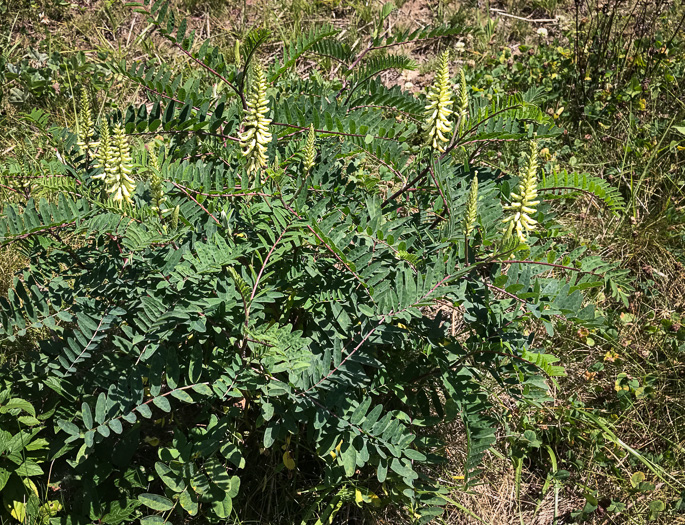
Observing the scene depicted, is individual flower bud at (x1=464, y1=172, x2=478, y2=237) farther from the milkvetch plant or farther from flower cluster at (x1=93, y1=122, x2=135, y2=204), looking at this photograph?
flower cluster at (x1=93, y1=122, x2=135, y2=204)

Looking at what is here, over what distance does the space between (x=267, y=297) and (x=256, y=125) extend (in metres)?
0.58

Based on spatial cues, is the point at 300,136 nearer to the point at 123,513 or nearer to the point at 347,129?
the point at 347,129

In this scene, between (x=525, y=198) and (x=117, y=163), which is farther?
(x=117, y=163)

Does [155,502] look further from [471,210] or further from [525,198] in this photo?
[525,198]

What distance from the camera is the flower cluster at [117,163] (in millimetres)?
1895

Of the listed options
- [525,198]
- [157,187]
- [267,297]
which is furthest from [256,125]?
[525,198]

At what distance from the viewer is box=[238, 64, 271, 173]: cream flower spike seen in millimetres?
1933

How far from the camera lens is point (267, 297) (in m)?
1.79

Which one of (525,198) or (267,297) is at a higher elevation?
(525,198)

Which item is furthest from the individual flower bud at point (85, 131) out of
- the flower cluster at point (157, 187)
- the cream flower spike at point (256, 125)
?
the cream flower spike at point (256, 125)

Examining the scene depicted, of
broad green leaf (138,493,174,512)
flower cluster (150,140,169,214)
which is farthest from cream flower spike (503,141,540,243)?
broad green leaf (138,493,174,512)

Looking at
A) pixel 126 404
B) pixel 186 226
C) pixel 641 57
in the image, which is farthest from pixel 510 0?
pixel 126 404

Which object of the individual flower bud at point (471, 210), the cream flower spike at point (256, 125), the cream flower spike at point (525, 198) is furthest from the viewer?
the cream flower spike at point (256, 125)

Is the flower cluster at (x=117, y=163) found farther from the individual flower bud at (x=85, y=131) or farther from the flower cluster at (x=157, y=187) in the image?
the individual flower bud at (x=85, y=131)
